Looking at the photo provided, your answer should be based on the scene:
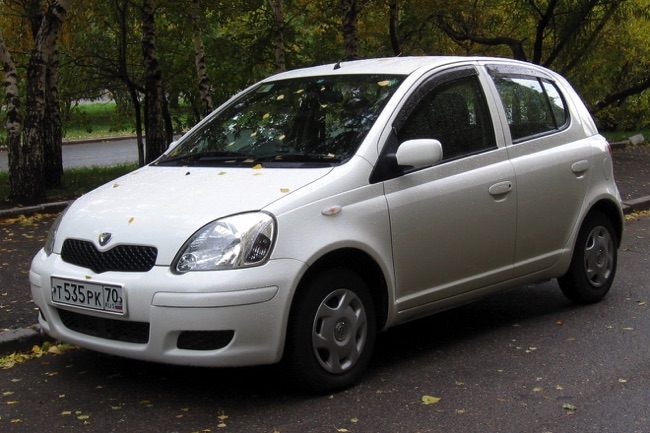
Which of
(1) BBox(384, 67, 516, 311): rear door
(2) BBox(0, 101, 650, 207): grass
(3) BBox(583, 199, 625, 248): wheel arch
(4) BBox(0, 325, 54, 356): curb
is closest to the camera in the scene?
(1) BBox(384, 67, 516, 311): rear door

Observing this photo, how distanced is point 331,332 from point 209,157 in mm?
1473

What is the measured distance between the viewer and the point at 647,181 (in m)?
15.9

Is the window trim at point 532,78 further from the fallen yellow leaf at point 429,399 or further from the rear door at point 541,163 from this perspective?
the fallen yellow leaf at point 429,399

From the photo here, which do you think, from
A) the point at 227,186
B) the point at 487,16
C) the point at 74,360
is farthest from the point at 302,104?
the point at 487,16

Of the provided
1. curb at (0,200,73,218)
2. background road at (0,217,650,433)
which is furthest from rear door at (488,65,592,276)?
curb at (0,200,73,218)

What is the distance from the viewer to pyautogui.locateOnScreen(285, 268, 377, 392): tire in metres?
5.05

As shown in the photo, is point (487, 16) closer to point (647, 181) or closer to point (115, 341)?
point (647, 181)

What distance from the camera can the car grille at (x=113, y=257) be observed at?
16.3 ft

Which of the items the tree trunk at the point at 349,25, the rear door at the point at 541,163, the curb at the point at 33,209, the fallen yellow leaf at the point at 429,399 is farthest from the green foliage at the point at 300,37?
the fallen yellow leaf at the point at 429,399

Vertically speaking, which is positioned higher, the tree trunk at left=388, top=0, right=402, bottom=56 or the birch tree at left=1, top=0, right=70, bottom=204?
the tree trunk at left=388, top=0, right=402, bottom=56

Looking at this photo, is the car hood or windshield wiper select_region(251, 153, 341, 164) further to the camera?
windshield wiper select_region(251, 153, 341, 164)

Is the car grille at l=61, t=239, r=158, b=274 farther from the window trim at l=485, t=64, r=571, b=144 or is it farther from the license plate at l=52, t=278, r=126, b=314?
the window trim at l=485, t=64, r=571, b=144

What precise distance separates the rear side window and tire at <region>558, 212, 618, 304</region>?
756 millimetres

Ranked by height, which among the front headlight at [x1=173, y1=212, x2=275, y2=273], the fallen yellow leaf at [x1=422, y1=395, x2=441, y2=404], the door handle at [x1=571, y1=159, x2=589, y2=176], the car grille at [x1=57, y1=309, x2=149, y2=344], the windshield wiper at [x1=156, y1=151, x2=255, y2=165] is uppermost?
the windshield wiper at [x1=156, y1=151, x2=255, y2=165]
